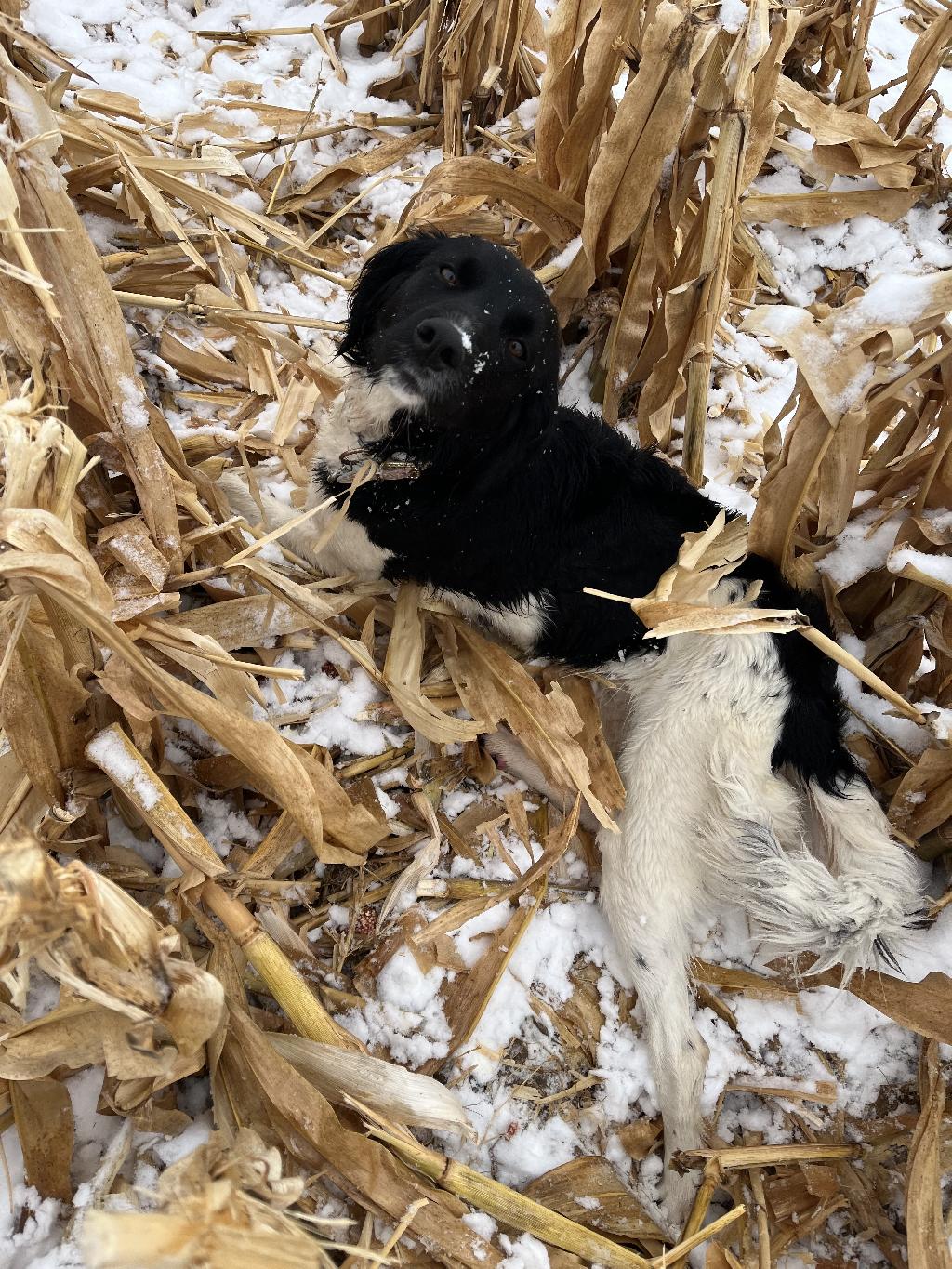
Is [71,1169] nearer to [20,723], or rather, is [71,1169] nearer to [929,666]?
[20,723]

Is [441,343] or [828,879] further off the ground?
[441,343]

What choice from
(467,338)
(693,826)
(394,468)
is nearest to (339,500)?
(394,468)

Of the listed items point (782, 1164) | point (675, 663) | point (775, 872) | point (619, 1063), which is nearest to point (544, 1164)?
point (619, 1063)

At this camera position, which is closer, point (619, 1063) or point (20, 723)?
point (20, 723)

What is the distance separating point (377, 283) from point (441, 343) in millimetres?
A: 524

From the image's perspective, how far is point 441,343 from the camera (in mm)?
1961

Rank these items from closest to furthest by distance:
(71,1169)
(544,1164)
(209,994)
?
1. (209,994)
2. (71,1169)
3. (544,1164)

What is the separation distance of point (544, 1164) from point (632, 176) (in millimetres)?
2835

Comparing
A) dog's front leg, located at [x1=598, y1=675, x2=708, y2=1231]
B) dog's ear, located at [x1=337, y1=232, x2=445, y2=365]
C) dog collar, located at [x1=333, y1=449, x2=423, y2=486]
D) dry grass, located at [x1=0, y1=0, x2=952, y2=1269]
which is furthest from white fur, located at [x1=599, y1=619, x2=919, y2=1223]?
dog's ear, located at [x1=337, y1=232, x2=445, y2=365]

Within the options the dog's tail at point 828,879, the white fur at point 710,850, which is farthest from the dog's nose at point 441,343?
the dog's tail at point 828,879

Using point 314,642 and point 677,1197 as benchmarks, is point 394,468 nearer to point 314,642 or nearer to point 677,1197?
point 314,642

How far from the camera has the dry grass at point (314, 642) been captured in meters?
1.43

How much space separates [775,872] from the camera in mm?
2168

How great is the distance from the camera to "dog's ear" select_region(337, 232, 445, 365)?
2270 mm
